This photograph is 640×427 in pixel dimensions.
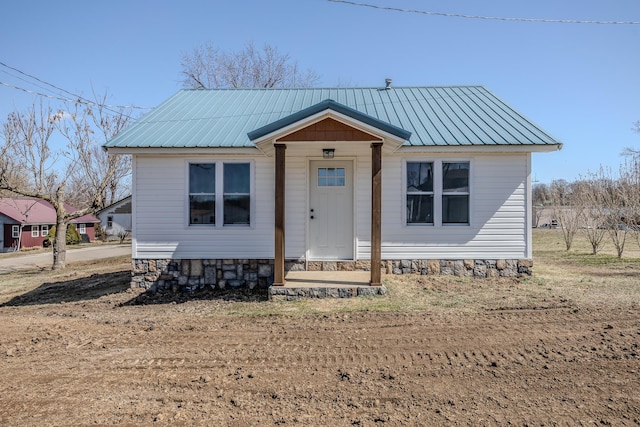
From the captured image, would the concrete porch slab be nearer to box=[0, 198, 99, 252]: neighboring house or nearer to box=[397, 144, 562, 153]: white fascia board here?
box=[397, 144, 562, 153]: white fascia board

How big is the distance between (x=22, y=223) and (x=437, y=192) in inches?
1522

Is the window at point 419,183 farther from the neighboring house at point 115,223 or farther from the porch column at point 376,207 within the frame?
the neighboring house at point 115,223

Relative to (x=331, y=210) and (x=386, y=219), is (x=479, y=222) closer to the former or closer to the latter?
(x=386, y=219)

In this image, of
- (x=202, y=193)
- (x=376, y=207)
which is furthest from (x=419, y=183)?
(x=202, y=193)

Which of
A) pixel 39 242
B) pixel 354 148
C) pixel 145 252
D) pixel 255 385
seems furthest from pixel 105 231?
pixel 255 385

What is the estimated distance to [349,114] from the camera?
714cm

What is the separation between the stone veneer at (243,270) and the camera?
8.72 meters

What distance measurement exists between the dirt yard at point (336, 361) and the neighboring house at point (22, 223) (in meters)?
34.0

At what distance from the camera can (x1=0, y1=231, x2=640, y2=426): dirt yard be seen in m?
3.29

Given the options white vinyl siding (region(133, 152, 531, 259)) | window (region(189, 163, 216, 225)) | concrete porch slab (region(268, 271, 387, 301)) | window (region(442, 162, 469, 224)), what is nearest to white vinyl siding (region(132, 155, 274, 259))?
white vinyl siding (region(133, 152, 531, 259))

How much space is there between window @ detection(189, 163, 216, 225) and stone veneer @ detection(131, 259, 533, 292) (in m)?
0.94

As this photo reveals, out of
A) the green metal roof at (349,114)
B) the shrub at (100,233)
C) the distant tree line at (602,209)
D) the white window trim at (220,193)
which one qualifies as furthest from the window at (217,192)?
the shrub at (100,233)

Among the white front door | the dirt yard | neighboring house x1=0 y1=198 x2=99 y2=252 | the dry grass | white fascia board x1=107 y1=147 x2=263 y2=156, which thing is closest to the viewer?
the dirt yard

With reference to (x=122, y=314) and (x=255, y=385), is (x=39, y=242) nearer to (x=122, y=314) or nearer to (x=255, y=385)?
(x=122, y=314)
